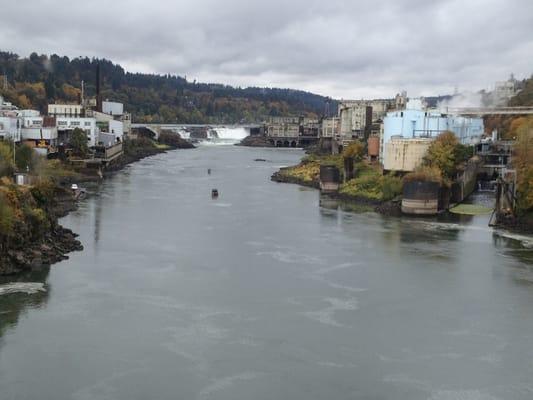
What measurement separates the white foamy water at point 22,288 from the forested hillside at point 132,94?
69.2 ft

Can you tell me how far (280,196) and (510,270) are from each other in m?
6.75

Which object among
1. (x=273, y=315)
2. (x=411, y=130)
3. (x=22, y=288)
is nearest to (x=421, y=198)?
→ (x=411, y=130)

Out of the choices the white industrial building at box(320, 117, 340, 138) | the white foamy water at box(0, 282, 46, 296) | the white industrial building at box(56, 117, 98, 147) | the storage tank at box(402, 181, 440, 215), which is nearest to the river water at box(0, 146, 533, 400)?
the white foamy water at box(0, 282, 46, 296)

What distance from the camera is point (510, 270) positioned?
7754mm

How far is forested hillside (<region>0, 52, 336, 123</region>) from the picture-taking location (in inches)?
1319

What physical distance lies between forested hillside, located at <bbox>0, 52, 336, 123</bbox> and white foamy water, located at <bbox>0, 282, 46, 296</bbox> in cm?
2108

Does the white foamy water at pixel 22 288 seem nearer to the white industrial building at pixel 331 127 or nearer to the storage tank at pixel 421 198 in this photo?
the storage tank at pixel 421 198

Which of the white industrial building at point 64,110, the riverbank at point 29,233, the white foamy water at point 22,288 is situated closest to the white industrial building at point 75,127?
the white industrial building at point 64,110

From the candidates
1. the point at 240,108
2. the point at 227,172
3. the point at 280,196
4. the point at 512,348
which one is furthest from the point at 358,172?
the point at 240,108

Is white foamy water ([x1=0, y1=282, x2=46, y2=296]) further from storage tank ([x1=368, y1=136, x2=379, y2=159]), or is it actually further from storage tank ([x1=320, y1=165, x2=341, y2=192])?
storage tank ([x1=368, y1=136, x2=379, y2=159])

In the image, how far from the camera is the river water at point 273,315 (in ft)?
15.4

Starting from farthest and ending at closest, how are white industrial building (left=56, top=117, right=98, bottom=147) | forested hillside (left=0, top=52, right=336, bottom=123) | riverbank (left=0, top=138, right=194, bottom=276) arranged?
forested hillside (left=0, top=52, right=336, bottom=123)
white industrial building (left=56, top=117, right=98, bottom=147)
riverbank (left=0, top=138, right=194, bottom=276)

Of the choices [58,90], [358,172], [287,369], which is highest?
[58,90]

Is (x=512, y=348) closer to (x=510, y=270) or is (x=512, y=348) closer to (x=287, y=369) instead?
(x=287, y=369)
